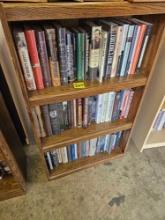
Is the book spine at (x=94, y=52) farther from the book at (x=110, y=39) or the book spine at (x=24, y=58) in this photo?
the book spine at (x=24, y=58)

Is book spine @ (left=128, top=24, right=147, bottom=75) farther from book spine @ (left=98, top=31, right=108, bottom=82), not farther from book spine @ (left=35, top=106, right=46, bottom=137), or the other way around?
book spine @ (left=35, top=106, right=46, bottom=137)

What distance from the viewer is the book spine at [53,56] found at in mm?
623

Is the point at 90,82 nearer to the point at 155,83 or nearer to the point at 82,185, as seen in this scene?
the point at 155,83

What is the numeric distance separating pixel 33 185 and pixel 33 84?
30.4 inches

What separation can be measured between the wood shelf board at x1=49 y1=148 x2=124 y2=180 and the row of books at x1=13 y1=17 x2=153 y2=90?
0.69m

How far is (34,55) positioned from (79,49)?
0.19 m

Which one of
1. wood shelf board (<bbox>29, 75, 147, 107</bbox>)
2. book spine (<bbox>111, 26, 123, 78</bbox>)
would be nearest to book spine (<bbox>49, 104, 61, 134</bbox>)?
wood shelf board (<bbox>29, 75, 147, 107</bbox>)

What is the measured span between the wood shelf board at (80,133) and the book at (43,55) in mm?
348

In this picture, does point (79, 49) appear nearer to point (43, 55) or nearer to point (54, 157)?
point (43, 55)

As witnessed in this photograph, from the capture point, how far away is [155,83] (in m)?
1.10

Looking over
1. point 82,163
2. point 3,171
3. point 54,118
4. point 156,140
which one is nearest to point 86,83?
point 54,118

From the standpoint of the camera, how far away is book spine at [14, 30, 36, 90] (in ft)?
1.96

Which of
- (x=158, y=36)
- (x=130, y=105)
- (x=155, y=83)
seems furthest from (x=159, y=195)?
(x=158, y=36)

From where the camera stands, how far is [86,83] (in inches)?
32.4
